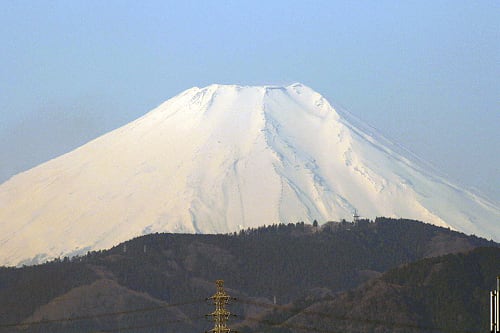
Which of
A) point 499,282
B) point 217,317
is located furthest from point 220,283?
point 499,282

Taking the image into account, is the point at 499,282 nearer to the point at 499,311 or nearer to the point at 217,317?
the point at 499,311

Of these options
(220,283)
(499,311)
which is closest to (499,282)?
(499,311)

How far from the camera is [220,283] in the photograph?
94.8 metres

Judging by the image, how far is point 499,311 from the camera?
255 feet

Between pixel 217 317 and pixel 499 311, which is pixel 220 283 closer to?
pixel 217 317

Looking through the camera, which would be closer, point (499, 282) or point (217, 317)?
point (499, 282)

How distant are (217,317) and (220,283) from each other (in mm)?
1869

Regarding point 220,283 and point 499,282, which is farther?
point 220,283

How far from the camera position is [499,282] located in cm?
8194

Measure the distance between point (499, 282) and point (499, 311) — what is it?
427 centimetres

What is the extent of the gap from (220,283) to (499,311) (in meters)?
20.7

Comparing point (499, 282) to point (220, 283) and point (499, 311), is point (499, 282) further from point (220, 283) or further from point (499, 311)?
point (220, 283)

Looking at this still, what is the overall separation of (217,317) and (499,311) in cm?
2133
